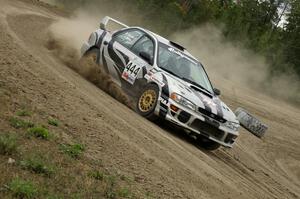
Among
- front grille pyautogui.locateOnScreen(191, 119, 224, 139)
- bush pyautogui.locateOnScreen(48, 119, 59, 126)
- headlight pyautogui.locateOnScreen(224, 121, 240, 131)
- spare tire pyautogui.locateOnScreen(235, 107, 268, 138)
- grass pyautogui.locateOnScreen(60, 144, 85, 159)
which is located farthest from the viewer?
spare tire pyautogui.locateOnScreen(235, 107, 268, 138)

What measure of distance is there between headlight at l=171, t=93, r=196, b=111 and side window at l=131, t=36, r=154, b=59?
1.50 m

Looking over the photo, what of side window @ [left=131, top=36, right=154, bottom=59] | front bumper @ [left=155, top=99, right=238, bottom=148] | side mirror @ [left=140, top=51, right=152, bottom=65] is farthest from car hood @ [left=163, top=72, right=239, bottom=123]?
side window @ [left=131, top=36, right=154, bottom=59]

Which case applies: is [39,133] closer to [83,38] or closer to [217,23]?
[83,38]

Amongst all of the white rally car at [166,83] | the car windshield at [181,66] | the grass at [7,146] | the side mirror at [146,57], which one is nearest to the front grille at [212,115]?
the white rally car at [166,83]

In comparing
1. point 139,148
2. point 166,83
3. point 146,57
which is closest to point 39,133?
point 139,148

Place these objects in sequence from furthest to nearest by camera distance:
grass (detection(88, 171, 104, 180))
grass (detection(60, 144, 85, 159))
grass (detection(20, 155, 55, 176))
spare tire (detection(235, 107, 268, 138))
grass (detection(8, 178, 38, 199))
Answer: spare tire (detection(235, 107, 268, 138))
grass (detection(60, 144, 85, 159))
grass (detection(88, 171, 104, 180))
grass (detection(20, 155, 55, 176))
grass (detection(8, 178, 38, 199))

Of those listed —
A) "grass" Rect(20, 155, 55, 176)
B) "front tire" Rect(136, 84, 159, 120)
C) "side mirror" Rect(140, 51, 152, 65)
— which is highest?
"side mirror" Rect(140, 51, 152, 65)

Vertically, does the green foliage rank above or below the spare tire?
below

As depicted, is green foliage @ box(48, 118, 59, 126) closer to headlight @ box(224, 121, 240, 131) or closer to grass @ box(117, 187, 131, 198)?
grass @ box(117, 187, 131, 198)

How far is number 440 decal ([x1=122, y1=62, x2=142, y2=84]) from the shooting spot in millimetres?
11722

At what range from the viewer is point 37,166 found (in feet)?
18.6

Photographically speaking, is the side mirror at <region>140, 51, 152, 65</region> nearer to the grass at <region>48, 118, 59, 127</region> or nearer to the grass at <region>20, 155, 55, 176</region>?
the grass at <region>48, 118, 59, 127</region>

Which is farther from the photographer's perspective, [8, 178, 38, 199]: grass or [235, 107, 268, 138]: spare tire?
[235, 107, 268, 138]: spare tire

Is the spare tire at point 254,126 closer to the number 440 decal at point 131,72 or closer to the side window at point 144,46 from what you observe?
the side window at point 144,46
